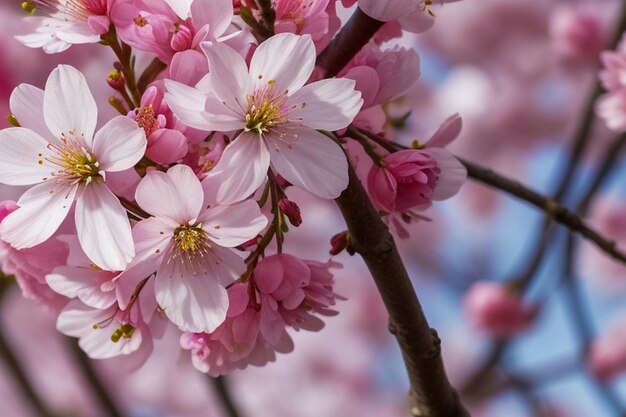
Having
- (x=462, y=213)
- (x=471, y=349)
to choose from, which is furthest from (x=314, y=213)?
(x=471, y=349)

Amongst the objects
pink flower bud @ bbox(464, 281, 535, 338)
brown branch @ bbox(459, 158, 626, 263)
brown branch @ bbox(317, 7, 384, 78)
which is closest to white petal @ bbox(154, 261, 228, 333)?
brown branch @ bbox(317, 7, 384, 78)

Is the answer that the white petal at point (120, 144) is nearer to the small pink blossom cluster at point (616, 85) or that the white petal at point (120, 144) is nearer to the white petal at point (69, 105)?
the white petal at point (69, 105)

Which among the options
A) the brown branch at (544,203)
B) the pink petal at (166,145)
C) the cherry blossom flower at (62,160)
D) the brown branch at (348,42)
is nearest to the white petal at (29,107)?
the cherry blossom flower at (62,160)

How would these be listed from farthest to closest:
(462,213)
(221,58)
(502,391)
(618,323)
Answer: (462,213)
(618,323)
(502,391)
(221,58)

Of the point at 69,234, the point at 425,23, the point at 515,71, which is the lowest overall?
the point at 69,234

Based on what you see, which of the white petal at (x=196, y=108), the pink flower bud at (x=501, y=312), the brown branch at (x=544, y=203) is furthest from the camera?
the pink flower bud at (x=501, y=312)

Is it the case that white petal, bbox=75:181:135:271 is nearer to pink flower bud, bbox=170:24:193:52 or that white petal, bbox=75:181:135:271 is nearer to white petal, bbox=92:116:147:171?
white petal, bbox=92:116:147:171

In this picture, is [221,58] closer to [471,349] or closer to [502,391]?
[502,391]
